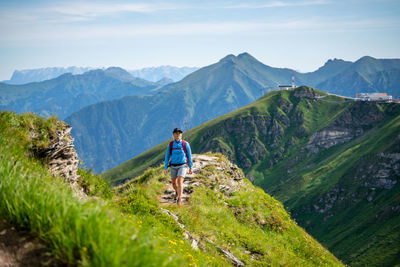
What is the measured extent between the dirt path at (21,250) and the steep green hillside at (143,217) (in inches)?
5.2

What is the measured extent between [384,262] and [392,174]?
9667 cm

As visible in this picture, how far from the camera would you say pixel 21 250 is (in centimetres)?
505

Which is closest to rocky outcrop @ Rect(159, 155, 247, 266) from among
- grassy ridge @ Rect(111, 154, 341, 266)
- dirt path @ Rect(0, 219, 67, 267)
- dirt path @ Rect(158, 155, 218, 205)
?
dirt path @ Rect(158, 155, 218, 205)

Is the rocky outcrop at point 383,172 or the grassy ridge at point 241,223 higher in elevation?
the grassy ridge at point 241,223

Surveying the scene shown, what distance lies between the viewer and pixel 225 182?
22.4 m

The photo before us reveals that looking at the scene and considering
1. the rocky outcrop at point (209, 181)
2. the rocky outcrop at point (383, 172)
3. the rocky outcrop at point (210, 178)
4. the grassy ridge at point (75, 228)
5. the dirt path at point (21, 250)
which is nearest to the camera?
the grassy ridge at point (75, 228)

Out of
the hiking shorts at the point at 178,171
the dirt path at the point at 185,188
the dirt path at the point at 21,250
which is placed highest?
the dirt path at the point at 21,250

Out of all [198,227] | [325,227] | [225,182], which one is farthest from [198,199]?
[325,227]

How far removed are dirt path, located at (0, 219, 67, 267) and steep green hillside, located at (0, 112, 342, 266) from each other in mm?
132

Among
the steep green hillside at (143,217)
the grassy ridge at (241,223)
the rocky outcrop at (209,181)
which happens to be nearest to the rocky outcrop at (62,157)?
the steep green hillside at (143,217)

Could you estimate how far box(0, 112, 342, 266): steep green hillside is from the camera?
4895 mm

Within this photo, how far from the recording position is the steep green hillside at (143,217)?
4895mm

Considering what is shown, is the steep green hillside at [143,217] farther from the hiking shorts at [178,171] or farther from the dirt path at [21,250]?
the hiking shorts at [178,171]

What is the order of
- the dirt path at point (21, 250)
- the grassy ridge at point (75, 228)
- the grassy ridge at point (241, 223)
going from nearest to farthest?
the grassy ridge at point (75, 228)
the dirt path at point (21, 250)
the grassy ridge at point (241, 223)
